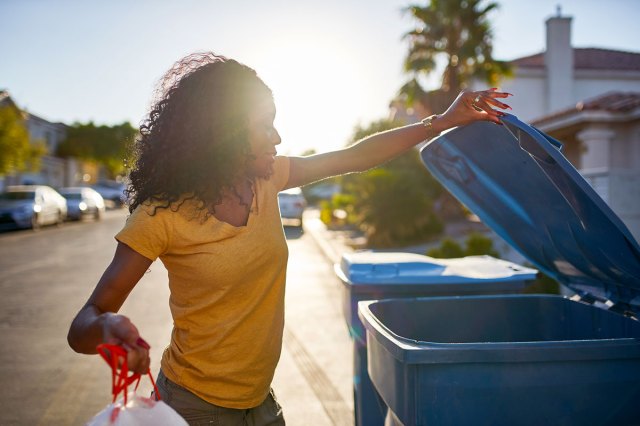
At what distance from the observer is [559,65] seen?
1143 inches

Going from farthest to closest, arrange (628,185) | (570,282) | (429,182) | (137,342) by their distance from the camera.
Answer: (429,182) → (628,185) → (570,282) → (137,342)

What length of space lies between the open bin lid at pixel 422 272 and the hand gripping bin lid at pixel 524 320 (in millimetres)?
453

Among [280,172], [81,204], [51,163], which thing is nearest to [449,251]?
[280,172]

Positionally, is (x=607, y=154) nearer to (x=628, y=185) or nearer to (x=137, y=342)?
(x=628, y=185)

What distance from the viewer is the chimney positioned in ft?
93.5

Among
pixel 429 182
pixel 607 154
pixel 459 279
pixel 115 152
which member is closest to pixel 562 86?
pixel 429 182

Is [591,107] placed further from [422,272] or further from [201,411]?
[201,411]

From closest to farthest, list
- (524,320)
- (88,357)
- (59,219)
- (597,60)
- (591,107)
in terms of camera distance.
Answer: (524,320) → (88,357) → (591,107) → (59,219) → (597,60)

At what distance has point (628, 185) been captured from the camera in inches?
247

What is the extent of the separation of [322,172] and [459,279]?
1355mm

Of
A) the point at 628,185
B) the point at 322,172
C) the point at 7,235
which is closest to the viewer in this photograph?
the point at 322,172

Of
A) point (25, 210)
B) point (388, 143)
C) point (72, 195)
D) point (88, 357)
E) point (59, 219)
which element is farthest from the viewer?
point (72, 195)

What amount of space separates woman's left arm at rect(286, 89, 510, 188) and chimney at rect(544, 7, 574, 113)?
1139 inches

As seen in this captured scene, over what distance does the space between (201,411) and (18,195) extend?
22.3 metres
